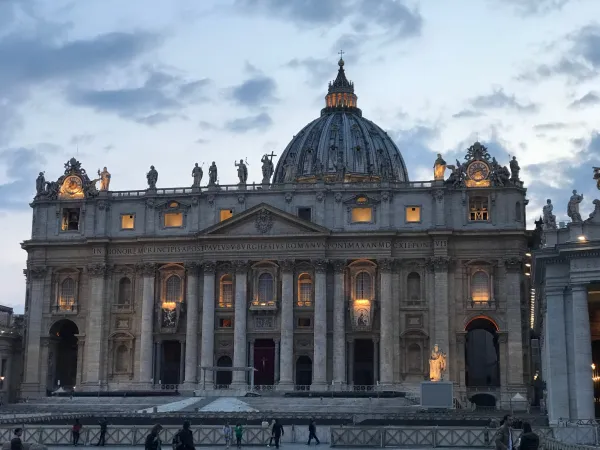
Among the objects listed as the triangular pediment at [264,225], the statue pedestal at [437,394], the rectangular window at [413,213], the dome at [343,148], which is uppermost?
the dome at [343,148]

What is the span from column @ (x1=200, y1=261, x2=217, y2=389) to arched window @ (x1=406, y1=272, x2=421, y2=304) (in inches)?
751

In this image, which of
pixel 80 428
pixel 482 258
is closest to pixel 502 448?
pixel 80 428

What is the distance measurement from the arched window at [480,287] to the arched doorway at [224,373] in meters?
24.6

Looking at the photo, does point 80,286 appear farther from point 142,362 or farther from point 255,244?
point 255,244

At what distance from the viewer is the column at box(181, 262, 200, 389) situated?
101 metres

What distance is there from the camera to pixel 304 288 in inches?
4008

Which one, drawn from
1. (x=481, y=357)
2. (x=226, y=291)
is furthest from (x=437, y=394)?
(x=481, y=357)

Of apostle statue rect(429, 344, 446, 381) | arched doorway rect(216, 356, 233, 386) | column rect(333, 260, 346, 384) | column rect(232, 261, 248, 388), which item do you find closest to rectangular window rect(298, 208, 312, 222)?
column rect(333, 260, 346, 384)

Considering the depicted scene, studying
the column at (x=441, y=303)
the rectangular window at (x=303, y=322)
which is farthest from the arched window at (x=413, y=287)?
the rectangular window at (x=303, y=322)

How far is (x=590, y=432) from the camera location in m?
43.8

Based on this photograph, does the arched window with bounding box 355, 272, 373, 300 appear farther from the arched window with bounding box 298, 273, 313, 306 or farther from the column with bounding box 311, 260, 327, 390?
the arched window with bounding box 298, 273, 313, 306

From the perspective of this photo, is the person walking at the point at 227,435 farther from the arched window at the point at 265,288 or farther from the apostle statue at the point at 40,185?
the apostle statue at the point at 40,185

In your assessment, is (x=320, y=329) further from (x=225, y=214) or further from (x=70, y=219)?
(x=70, y=219)

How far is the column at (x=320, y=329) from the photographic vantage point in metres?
97.9
